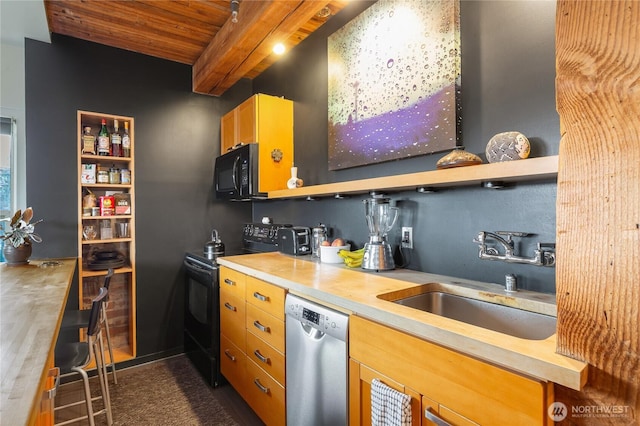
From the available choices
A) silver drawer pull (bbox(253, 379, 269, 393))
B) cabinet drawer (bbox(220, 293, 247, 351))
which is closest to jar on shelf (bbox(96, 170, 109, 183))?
cabinet drawer (bbox(220, 293, 247, 351))

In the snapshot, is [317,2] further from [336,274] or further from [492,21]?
[336,274]

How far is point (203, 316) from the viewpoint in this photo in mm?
2588

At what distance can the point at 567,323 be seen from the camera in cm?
79

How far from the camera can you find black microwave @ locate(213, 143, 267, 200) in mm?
2668

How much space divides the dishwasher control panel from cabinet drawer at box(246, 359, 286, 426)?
437 millimetres

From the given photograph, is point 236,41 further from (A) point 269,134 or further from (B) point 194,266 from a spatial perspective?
(B) point 194,266

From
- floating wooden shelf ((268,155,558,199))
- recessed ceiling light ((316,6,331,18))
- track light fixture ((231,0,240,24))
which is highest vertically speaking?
recessed ceiling light ((316,6,331,18))

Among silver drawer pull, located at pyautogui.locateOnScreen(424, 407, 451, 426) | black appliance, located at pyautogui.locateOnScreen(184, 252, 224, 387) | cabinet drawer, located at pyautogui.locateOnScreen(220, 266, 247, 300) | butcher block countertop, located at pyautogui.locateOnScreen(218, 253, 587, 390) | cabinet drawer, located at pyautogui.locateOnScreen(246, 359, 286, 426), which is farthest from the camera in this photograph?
black appliance, located at pyautogui.locateOnScreen(184, 252, 224, 387)

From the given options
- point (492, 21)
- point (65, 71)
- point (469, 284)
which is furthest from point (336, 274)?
point (65, 71)

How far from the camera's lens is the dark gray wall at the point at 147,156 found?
2557 mm

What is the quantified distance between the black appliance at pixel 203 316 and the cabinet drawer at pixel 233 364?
0.07 m

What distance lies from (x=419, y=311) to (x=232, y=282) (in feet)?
4.78

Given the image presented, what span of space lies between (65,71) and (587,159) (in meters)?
3.37

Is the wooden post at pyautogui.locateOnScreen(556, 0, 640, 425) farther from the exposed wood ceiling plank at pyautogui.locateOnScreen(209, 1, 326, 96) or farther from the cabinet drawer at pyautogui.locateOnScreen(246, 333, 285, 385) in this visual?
the exposed wood ceiling plank at pyautogui.locateOnScreen(209, 1, 326, 96)
